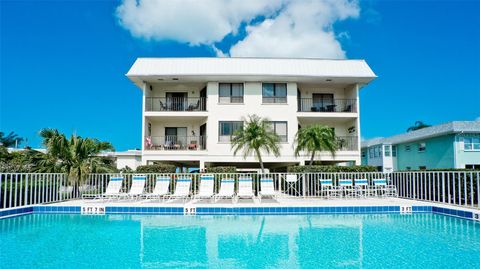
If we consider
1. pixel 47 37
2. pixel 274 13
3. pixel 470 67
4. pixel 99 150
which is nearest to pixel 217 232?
pixel 99 150

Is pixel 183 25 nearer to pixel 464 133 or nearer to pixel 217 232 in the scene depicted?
pixel 217 232

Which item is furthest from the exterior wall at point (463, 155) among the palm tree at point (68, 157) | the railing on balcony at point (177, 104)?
the palm tree at point (68, 157)

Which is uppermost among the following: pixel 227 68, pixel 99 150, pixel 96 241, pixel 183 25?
pixel 183 25

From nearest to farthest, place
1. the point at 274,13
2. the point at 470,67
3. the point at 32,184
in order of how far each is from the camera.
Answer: the point at 32,184, the point at 274,13, the point at 470,67

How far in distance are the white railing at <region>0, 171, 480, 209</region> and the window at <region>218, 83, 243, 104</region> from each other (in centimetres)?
698

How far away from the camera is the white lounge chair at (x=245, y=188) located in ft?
44.7

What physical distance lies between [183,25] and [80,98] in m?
38.9

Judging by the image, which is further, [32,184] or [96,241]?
[32,184]

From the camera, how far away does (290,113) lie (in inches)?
867

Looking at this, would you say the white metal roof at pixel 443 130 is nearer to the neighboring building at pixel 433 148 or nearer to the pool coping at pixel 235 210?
the neighboring building at pixel 433 148

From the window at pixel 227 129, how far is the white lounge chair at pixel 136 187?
26.2 ft

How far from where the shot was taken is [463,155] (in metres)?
27.1

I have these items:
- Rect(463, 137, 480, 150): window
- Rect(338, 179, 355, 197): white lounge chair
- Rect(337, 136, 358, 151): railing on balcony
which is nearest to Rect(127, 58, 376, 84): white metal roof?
Rect(337, 136, 358, 151): railing on balcony

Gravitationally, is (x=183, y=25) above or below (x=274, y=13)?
below
